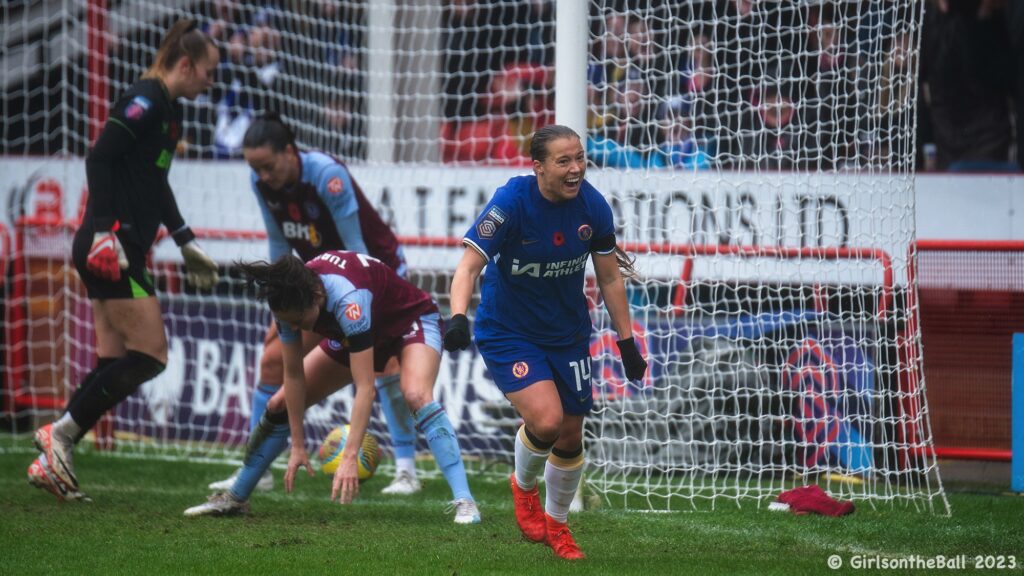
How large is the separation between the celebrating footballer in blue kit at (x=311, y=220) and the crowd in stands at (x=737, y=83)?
4.87ft

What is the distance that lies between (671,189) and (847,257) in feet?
3.87

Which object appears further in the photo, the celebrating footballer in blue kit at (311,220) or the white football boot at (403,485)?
the white football boot at (403,485)

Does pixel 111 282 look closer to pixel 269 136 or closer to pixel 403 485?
pixel 269 136

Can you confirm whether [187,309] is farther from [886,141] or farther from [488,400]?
[886,141]

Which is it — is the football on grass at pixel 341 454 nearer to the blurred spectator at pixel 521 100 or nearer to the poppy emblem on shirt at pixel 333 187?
the poppy emblem on shirt at pixel 333 187

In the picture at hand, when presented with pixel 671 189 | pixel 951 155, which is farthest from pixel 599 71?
pixel 951 155

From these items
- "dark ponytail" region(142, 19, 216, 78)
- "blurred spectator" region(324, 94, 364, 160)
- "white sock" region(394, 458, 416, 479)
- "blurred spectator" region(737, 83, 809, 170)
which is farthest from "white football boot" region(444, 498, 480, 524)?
"blurred spectator" region(324, 94, 364, 160)

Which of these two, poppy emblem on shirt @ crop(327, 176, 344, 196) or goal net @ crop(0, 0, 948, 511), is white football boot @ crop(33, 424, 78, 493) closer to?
poppy emblem on shirt @ crop(327, 176, 344, 196)

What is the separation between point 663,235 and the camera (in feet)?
30.5

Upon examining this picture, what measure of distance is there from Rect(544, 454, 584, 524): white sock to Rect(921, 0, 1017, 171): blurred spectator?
5484 mm

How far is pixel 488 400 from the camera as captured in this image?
9.35m

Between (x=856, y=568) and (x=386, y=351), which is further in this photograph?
(x=386, y=351)

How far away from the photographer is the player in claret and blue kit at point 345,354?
5832 mm

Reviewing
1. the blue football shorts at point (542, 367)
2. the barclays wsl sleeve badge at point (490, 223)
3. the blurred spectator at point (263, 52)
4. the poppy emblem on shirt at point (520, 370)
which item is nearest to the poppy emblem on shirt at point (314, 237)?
the blue football shorts at point (542, 367)
